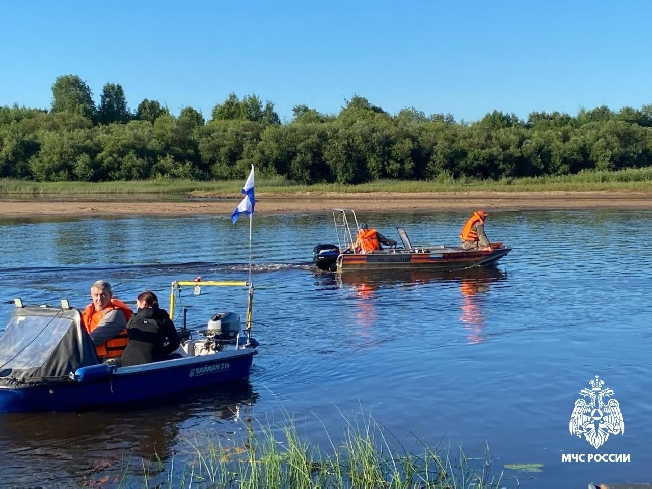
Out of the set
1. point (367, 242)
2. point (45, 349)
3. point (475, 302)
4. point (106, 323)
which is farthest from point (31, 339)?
point (367, 242)

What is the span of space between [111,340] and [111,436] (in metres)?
1.67

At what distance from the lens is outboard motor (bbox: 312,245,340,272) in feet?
75.6

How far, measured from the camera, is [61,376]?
995 centimetres

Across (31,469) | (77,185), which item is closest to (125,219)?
(77,185)

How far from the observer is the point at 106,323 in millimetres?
10859

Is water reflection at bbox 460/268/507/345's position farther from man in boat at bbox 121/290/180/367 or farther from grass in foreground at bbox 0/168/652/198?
grass in foreground at bbox 0/168/652/198

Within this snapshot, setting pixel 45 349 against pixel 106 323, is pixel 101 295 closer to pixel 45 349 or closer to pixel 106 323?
pixel 106 323

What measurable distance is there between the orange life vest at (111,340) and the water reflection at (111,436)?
2.68 feet

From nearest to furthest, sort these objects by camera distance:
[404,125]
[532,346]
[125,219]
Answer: [532,346]
[125,219]
[404,125]

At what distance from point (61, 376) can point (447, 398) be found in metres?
4.86

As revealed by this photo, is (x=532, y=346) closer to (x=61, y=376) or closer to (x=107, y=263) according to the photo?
(x=61, y=376)

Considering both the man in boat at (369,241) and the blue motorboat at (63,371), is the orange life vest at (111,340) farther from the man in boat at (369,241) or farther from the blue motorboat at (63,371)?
the man in boat at (369,241)

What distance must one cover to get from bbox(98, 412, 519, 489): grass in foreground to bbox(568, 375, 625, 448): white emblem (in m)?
1.40

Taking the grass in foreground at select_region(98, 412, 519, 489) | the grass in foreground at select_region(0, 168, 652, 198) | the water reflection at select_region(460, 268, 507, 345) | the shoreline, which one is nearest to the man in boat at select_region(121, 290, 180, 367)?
the grass in foreground at select_region(98, 412, 519, 489)
